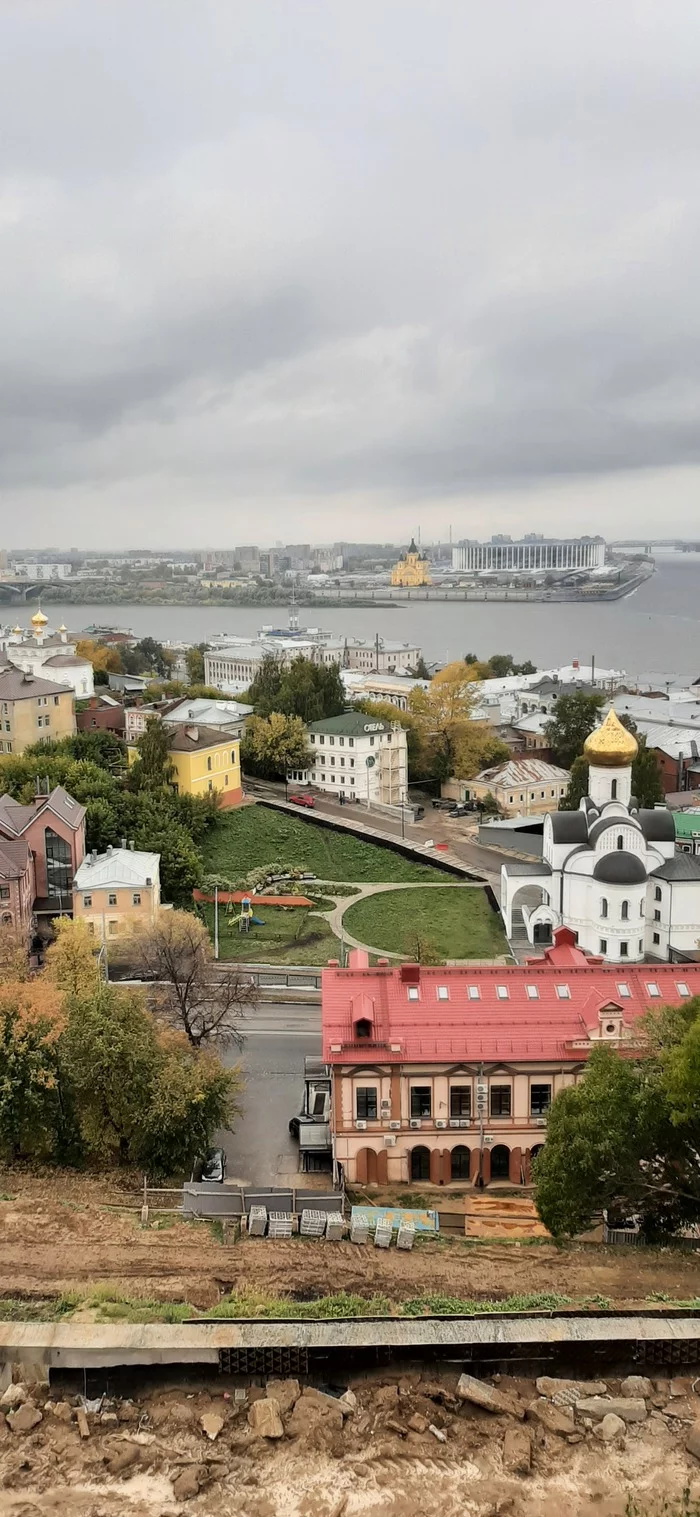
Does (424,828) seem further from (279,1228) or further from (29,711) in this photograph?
(279,1228)

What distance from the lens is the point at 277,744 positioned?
51.9 meters

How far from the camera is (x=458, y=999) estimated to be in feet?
67.9

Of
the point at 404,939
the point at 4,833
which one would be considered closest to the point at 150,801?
the point at 4,833

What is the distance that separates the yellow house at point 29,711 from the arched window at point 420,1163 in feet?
96.5

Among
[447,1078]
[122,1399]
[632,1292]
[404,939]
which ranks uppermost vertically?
[122,1399]

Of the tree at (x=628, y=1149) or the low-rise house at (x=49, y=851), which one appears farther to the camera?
the low-rise house at (x=49, y=851)

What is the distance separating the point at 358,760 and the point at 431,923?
16809mm

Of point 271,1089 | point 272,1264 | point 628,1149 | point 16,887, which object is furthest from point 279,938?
point 272,1264

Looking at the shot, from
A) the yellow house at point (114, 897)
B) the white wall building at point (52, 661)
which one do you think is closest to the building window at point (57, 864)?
the yellow house at point (114, 897)

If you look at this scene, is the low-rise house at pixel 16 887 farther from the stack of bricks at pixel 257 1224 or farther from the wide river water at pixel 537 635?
the wide river water at pixel 537 635

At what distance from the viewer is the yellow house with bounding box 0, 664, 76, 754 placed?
45281mm

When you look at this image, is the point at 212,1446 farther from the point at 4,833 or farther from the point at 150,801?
the point at 150,801

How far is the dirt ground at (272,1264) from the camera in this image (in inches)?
457

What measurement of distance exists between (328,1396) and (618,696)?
6527 cm
